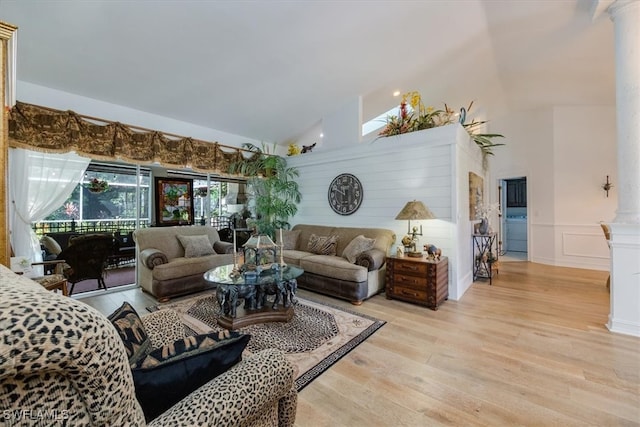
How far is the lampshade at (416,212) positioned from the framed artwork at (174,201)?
13.4 ft

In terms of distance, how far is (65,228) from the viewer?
12.9ft

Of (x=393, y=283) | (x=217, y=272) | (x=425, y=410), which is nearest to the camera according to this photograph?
(x=425, y=410)

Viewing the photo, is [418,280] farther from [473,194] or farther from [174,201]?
[174,201]

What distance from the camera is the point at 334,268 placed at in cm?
367

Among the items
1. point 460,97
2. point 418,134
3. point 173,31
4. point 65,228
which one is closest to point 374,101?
point 418,134

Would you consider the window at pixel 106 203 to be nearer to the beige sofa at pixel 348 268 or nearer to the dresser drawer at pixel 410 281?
the beige sofa at pixel 348 268

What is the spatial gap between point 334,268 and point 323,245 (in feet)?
2.77

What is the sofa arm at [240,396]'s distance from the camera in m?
0.81

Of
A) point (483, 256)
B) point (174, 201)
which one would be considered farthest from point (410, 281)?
point (174, 201)

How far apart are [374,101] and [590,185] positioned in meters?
4.71

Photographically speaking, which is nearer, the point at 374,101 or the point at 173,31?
the point at 173,31

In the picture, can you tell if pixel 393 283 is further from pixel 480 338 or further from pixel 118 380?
pixel 118 380

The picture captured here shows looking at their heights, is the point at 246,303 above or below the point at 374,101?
below

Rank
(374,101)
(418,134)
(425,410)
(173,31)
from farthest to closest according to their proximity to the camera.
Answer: (374,101) → (418,134) → (173,31) → (425,410)
